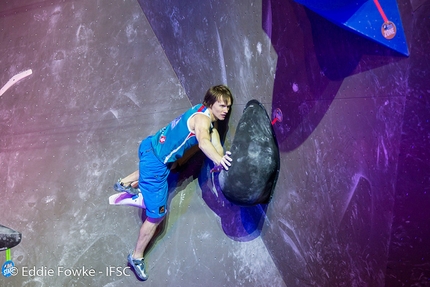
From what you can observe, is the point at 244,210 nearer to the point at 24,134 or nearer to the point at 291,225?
the point at 291,225

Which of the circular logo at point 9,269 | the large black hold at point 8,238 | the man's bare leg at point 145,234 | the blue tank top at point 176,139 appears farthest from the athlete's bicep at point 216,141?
the circular logo at point 9,269

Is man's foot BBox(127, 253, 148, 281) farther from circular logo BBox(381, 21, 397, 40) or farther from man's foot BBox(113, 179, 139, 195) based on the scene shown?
circular logo BBox(381, 21, 397, 40)

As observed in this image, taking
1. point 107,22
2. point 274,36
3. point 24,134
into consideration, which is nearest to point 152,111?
point 107,22

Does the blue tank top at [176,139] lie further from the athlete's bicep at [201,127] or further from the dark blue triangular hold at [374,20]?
the dark blue triangular hold at [374,20]

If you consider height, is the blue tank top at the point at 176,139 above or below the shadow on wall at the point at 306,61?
below

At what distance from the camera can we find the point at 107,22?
359 centimetres

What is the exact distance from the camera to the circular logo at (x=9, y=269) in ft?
10.5

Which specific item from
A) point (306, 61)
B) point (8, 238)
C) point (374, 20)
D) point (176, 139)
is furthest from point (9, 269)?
point (374, 20)

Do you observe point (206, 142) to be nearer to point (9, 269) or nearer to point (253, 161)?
point (253, 161)

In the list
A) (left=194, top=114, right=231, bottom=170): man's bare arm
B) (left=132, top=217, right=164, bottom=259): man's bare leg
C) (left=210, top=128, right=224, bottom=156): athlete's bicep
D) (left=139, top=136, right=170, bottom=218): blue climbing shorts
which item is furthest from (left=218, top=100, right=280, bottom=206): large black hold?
(left=132, top=217, right=164, bottom=259): man's bare leg

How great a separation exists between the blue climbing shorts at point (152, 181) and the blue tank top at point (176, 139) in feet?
0.18

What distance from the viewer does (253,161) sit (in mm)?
2166

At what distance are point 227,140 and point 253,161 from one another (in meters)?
0.63

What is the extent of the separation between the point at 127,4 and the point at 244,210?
2.19 m
